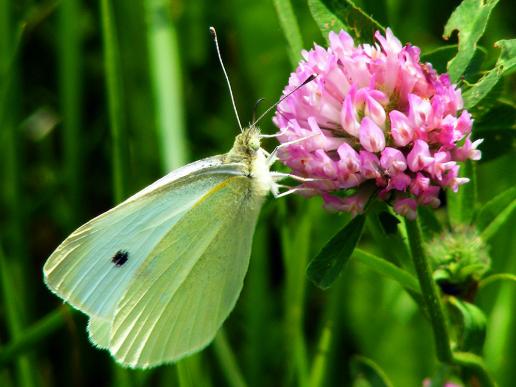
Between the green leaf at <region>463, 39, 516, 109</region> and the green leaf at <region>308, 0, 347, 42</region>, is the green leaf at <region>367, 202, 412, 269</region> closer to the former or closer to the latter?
the green leaf at <region>463, 39, 516, 109</region>

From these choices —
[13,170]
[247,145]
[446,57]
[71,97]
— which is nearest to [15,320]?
[13,170]

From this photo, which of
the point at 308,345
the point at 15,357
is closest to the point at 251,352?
the point at 308,345

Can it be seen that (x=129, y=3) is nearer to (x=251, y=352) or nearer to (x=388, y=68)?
(x=251, y=352)

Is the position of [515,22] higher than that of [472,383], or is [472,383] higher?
[515,22]

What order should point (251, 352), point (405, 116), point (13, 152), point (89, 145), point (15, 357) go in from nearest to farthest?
point (405, 116), point (15, 357), point (251, 352), point (13, 152), point (89, 145)

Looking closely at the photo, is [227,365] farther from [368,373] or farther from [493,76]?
[493,76]

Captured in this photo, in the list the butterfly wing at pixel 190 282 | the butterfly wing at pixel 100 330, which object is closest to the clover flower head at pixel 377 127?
the butterfly wing at pixel 190 282

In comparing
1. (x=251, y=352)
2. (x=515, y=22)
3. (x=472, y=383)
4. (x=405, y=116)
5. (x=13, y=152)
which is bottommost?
(x=472, y=383)

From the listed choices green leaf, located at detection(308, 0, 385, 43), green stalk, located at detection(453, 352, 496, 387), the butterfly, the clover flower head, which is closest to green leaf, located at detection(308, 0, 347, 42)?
green leaf, located at detection(308, 0, 385, 43)
